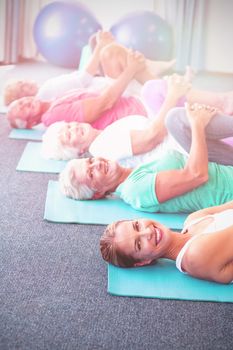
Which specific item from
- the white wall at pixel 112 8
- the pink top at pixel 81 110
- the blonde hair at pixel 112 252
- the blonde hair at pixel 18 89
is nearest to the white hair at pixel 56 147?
the pink top at pixel 81 110

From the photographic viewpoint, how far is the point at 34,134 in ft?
11.6

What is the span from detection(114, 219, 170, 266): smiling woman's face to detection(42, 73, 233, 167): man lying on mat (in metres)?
0.69

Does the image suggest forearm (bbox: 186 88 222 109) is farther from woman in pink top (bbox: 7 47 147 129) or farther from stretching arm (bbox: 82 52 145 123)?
stretching arm (bbox: 82 52 145 123)

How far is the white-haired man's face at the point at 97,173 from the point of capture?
7.25ft

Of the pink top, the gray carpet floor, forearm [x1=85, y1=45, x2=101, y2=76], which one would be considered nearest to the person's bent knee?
the pink top

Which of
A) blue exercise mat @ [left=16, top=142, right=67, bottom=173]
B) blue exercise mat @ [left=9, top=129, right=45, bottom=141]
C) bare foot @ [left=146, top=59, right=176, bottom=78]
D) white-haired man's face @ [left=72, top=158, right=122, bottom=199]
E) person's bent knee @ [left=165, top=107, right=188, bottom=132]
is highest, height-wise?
bare foot @ [left=146, top=59, right=176, bottom=78]

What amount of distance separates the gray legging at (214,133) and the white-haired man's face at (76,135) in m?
0.61

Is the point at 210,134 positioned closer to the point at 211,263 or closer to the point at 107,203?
the point at 107,203

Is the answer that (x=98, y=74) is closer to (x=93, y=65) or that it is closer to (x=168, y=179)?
(x=93, y=65)

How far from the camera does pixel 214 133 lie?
2.26 metres

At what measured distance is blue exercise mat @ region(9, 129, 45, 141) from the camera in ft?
11.3

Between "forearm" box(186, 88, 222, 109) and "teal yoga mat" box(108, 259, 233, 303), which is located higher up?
"forearm" box(186, 88, 222, 109)

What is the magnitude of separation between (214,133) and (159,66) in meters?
1.38

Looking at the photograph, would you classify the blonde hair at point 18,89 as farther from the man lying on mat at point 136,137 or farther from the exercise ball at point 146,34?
the man lying on mat at point 136,137
